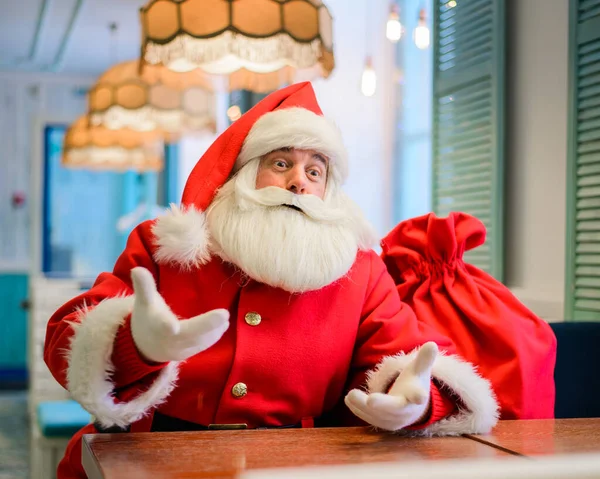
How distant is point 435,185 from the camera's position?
120 inches

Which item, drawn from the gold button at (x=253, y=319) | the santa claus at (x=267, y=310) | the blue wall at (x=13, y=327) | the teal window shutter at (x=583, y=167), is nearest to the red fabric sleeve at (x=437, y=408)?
the santa claus at (x=267, y=310)

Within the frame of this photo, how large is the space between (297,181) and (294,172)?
4cm

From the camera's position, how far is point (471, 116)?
2.78 meters

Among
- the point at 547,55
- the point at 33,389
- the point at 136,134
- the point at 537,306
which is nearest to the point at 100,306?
the point at 537,306

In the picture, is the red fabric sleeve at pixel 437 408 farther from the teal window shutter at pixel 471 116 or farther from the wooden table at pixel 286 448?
the teal window shutter at pixel 471 116

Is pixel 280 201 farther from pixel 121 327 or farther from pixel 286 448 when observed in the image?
pixel 286 448

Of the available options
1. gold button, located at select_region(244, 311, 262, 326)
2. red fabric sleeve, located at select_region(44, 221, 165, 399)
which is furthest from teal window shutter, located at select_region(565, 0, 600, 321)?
red fabric sleeve, located at select_region(44, 221, 165, 399)

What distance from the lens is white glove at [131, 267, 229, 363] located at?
1.14 metres

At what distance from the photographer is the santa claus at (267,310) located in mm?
1436

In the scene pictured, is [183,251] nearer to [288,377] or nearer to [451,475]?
[288,377]

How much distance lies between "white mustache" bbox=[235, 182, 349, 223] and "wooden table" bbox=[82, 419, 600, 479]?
0.51 metres

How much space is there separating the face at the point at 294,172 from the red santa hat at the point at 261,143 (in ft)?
0.08

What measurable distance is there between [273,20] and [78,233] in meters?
6.09

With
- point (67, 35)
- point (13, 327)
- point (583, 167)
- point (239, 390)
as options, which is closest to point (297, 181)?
point (239, 390)
